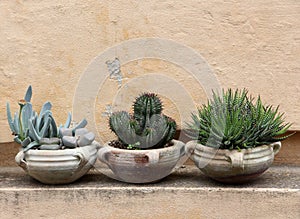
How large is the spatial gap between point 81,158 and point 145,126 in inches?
16.9

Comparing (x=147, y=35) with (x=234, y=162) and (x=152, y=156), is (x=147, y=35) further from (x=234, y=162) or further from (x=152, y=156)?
(x=234, y=162)

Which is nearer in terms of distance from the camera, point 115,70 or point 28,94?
point 28,94

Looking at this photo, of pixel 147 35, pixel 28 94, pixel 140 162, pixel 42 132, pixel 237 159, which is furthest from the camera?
pixel 147 35

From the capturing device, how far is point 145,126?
2.94m

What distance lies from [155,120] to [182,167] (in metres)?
0.58

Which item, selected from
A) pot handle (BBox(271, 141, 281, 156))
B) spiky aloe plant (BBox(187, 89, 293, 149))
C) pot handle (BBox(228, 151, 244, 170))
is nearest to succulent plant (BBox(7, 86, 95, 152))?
spiky aloe plant (BBox(187, 89, 293, 149))

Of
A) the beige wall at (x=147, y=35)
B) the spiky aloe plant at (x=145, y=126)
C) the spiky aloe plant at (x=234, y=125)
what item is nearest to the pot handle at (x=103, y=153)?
the spiky aloe plant at (x=145, y=126)

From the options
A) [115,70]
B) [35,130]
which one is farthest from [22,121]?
[115,70]

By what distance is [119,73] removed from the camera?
3.34 metres

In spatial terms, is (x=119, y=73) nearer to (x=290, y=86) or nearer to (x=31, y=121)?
(x=31, y=121)

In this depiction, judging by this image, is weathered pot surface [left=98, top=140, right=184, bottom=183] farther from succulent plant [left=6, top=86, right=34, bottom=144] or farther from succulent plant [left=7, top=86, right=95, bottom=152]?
succulent plant [left=6, top=86, right=34, bottom=144]

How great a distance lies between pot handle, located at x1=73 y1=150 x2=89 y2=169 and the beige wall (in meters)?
0.48

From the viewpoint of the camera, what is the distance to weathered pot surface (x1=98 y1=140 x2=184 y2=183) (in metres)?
2.85

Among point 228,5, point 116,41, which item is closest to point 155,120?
point 116,41
